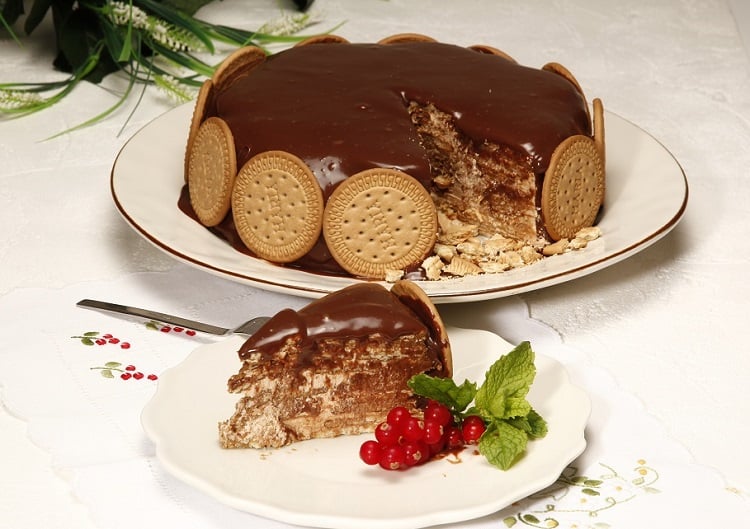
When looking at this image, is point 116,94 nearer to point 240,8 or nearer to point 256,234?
point 240,8

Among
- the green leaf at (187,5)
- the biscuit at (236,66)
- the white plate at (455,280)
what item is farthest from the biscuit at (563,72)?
the green leaf at (187,5)

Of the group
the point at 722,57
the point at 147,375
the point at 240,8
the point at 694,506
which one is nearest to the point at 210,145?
the point at 147,375

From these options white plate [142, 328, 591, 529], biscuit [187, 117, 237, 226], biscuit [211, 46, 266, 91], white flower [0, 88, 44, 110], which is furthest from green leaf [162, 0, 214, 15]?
white plate [142, 328, 591, 529]

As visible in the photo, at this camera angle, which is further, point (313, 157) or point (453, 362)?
point (313, 157)

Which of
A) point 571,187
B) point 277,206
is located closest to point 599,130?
point 571,187

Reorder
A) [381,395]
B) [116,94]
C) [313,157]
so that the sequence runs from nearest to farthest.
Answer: [381,395], [313,157], [116,94]

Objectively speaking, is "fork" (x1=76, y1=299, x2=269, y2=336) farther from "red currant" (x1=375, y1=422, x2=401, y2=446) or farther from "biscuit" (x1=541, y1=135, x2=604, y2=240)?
"biscuit" (x1=541, y1=135, x2=604, y2=240)

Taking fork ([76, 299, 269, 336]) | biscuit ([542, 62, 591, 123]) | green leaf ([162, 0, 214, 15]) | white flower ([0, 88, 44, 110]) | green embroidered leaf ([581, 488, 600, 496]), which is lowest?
white flower ([0, 88, 44, 110])
